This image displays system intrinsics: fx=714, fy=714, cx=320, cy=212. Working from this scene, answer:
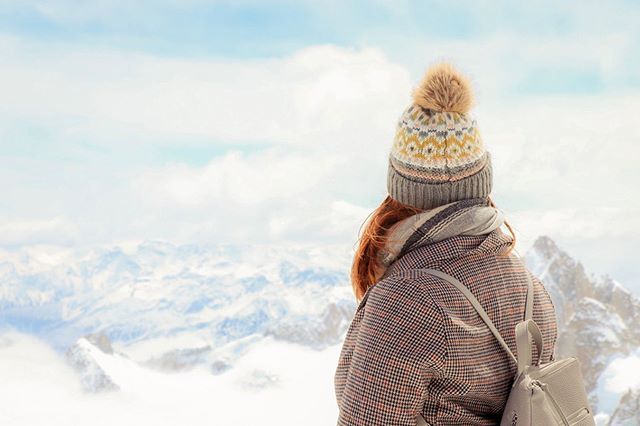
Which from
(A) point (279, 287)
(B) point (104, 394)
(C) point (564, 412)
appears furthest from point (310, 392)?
(A) point (279, 287)

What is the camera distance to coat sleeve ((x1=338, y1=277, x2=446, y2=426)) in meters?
1.19

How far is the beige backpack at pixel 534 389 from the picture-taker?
1.27 m

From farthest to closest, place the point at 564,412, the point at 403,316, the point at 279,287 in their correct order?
the point at 279,287 < the point at 564,412 < the point at 403,316

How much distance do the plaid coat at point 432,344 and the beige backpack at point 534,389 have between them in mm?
20

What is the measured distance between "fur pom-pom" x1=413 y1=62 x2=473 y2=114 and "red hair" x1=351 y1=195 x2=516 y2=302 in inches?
7.9

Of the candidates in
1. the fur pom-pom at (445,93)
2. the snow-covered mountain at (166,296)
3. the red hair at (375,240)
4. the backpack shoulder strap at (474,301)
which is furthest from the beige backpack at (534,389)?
the snow-covered mountain at (166,296)

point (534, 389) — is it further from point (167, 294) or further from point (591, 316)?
point (167, 294)

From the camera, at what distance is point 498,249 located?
136cm

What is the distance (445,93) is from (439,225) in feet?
0.84

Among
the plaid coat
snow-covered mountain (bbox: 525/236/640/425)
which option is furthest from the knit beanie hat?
snow-covered mountain (bbox: 525/236/640/425)

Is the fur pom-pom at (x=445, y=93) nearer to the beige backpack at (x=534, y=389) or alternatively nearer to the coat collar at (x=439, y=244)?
the coat collar at (x=439, y=244)

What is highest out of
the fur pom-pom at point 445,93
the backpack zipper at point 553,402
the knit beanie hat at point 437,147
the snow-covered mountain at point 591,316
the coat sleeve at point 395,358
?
the fur pom-pom at point 445,93

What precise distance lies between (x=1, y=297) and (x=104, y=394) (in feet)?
411

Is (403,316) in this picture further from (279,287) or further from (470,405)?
(279,287)
